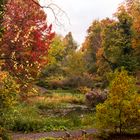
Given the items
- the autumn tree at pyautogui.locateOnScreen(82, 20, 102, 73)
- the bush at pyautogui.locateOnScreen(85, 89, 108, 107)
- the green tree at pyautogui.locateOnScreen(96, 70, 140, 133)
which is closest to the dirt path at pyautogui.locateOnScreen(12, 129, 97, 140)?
the green tree at pyautogui.locateOnScreen(96, 70, 140, 133)

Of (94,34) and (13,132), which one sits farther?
(94,34)

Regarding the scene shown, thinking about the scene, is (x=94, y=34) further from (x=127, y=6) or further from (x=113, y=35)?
(x=113, y=35)

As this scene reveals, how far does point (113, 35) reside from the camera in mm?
48062

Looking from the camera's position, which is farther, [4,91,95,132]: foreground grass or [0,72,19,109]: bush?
[4,91,95,132]: foreground grass

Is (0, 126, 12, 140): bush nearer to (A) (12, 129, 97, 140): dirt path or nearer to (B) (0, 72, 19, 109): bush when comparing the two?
(B) (0, 72, 19, 109): bush

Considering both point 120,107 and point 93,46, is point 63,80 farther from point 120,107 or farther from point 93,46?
point 120,107

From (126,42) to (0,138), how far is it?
97.9ft

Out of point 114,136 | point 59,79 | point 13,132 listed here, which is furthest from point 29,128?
point 59,79

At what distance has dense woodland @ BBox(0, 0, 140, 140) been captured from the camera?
19969mm

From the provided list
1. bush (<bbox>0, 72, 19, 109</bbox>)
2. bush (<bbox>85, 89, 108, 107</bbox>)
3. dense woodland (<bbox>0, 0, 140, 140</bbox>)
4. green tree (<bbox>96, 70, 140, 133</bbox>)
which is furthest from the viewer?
bush (<bbox>85, 89, 108, 107</bbox>)

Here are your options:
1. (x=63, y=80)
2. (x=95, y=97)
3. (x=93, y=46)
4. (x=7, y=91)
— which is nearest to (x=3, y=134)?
(x=7, y=91)

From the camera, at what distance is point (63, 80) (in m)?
58.6

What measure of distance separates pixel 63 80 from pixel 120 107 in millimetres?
35335

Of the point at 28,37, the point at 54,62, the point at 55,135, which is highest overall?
the point at 54,62
